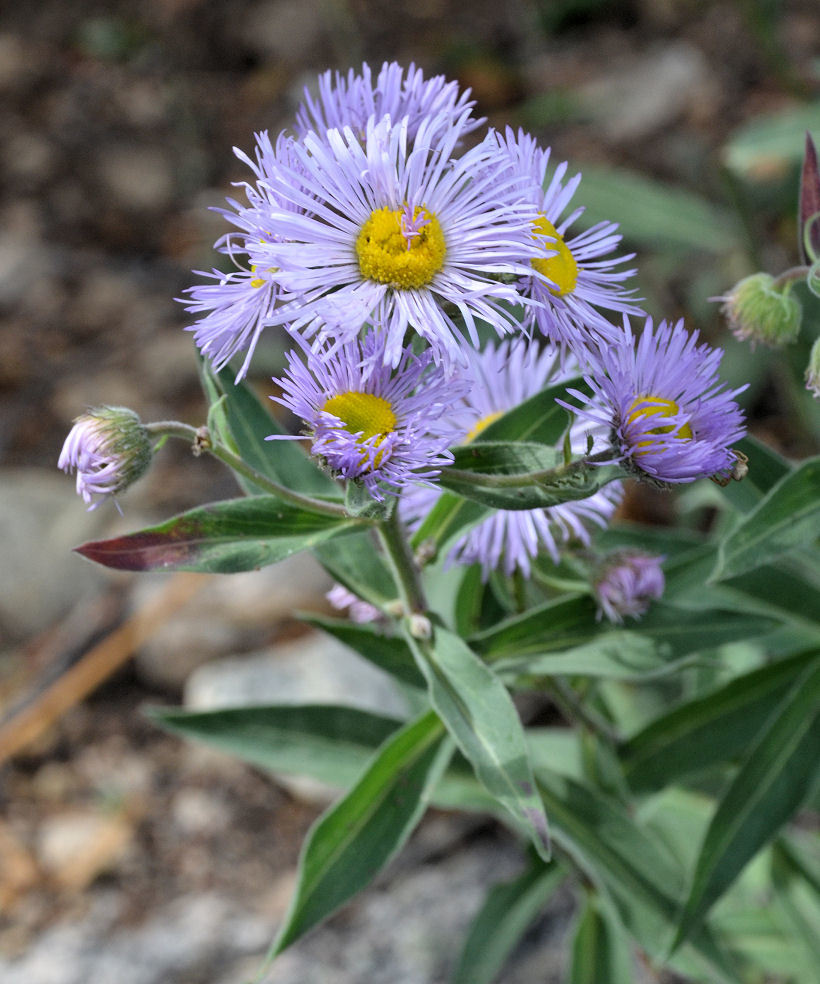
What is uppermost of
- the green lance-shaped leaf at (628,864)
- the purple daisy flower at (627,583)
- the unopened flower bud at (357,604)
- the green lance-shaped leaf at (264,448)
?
the green lance-shaped leaf at (264,448)

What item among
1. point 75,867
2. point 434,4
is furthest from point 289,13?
point 75,867

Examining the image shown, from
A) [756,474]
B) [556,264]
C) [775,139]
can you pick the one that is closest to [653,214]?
[775,139]

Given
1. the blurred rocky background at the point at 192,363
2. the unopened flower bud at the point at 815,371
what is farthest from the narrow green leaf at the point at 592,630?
the blurred rocky background at the point at 192,363

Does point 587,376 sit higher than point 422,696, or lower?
higher

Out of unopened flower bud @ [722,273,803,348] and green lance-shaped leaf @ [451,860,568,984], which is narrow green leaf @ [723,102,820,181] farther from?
green lance-shaped leaf @ [451,860,568,984]

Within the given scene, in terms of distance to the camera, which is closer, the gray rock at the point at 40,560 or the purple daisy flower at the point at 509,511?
the purple daisy flower at the point at 509,511

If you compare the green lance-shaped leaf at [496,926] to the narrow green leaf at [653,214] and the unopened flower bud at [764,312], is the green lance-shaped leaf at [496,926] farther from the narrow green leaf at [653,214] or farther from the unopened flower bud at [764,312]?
the narrow green leaf at [653,214]

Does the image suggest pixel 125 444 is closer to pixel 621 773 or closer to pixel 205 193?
pixel 621 773
